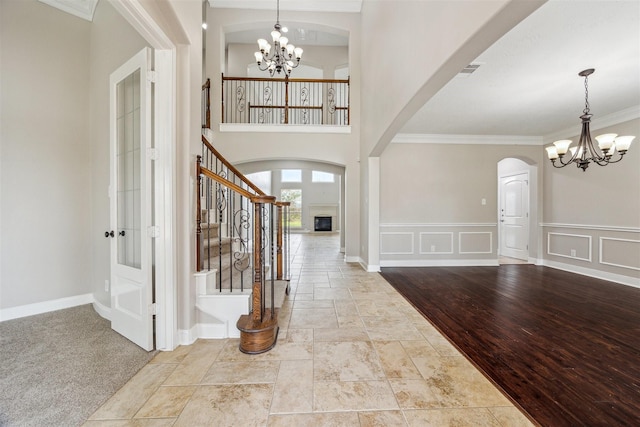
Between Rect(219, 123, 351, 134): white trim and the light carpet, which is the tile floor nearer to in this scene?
the light carpet

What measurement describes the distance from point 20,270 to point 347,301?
11.6 feet

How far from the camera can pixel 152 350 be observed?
78.7 inches

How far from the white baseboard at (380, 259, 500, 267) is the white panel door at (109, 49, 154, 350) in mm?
4143

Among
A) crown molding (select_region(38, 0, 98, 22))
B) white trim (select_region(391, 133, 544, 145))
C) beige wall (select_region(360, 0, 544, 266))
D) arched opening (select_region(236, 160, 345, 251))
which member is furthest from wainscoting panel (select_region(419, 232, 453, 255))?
arched opening (select_region(236, 160, 345, 251))

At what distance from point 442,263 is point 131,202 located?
17.2 feet

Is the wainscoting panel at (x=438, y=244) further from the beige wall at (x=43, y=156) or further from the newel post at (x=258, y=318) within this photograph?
→ the beige wall at (x=43, y=156)

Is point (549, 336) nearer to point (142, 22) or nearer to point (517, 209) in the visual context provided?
point (142, 22)

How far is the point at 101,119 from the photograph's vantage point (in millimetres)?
2820

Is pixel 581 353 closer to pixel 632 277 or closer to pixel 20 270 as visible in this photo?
pixel 632 277

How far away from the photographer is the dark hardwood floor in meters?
1.50

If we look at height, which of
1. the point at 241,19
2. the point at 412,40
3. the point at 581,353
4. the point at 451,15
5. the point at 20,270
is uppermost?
the point at 241,19

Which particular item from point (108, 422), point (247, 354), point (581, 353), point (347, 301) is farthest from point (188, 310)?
point (581, 353)

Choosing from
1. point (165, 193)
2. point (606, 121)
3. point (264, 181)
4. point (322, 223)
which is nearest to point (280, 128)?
point (165, 193)

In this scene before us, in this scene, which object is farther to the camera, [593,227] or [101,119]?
[593,227]
